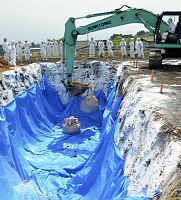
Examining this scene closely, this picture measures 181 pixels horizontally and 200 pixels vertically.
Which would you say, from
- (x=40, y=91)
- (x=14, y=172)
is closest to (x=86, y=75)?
(x=40, y=91)

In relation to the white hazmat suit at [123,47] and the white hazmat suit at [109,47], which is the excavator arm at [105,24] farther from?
the white hazmat suit at [123,47]

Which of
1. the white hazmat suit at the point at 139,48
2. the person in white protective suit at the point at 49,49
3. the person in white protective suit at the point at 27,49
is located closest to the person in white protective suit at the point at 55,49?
the person in white protective suit at the point at 49,49

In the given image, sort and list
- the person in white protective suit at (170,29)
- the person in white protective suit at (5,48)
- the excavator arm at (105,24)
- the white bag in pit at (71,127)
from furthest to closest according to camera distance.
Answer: the person in white protective suit at (5,48) < the white bag in pit at (71,127) < the person in white protective suit at (170,29) < the excavator arm at (105,24)

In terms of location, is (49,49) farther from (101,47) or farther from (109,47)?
(109,47)

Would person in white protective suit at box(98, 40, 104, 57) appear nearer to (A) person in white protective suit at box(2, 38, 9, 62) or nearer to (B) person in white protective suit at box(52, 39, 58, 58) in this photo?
(B) person in white protective suit at box(52, 39, 58, 58)

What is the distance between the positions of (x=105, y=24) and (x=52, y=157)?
6.51 metres

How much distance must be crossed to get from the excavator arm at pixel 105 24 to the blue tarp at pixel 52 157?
278 centimetres

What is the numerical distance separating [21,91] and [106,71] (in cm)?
806

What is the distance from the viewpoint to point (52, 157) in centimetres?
A: 1438

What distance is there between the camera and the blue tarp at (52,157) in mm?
9859

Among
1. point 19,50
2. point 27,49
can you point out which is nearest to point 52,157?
point 27,49

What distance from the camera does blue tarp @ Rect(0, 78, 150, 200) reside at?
9859mm

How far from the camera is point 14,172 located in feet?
35.7

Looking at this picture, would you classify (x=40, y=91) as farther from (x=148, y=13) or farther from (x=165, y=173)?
(x=165, y=173)
